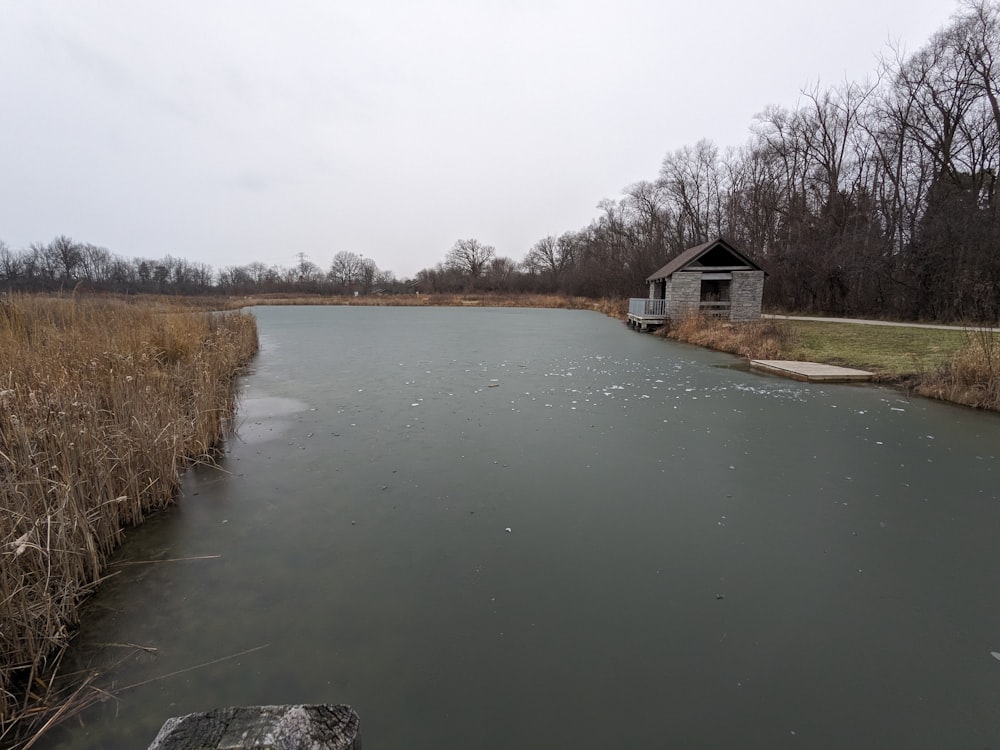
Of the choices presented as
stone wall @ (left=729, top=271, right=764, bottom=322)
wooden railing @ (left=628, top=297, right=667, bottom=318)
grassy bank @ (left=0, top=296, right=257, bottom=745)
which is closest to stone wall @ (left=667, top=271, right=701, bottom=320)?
wooden railing @ (left=628, top=297, right=667, bottom=318)

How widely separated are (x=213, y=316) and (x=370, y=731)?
39.3 ft

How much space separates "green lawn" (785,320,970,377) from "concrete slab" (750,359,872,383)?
0.31 m

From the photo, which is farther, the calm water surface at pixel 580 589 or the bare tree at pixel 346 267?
the bare tree at pixel 346 267

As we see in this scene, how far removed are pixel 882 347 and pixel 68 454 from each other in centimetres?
1319

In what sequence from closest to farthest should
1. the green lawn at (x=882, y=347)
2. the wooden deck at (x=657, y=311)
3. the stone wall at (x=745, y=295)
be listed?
1. the green lawn at (x=882, y=347)
2. the stone wall at (x=745, y=295)
3. the wooden deck at (x=657, y=311)

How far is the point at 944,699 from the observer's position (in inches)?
72.6

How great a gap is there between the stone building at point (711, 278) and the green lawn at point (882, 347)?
2.99 metres

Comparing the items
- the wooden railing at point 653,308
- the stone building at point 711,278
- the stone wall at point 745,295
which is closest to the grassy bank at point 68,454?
the stone building at point 711,278

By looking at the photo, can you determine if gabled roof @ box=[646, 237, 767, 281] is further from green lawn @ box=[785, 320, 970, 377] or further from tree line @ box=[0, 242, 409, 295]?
tree line @ box=[0, 242, 409, 295]

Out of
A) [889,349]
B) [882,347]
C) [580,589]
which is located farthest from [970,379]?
[580,589]

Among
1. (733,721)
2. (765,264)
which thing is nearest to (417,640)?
(733,721)

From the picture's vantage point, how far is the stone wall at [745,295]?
657 inches

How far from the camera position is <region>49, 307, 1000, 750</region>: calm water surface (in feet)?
5.97

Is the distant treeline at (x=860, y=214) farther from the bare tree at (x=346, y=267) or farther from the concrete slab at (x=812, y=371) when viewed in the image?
the bare tree at (x=346, y=267)
